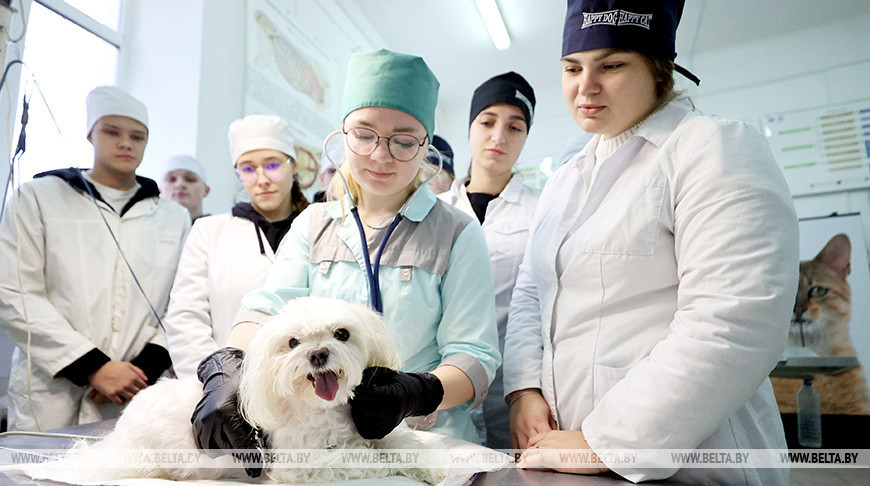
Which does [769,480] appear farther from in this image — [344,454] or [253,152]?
[253,152]

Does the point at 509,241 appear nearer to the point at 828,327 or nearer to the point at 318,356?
the point at 318,356

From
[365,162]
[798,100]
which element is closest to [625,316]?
[365,162]

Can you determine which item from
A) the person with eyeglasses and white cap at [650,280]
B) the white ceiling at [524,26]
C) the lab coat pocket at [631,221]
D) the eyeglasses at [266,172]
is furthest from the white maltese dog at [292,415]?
the white ceiling at [524,26]

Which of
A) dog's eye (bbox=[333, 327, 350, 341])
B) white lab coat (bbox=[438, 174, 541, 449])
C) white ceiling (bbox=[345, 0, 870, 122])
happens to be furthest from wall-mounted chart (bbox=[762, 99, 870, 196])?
dog's eye (bbox=[333, 327, 350, 341])

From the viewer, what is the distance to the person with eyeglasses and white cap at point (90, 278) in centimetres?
175

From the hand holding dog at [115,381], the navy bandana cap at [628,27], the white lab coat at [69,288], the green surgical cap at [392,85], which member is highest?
the navy bandana cap at [628,27]

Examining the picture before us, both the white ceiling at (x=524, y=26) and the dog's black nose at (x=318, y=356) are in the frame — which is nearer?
the dog's black nose at (x=318, y=356)

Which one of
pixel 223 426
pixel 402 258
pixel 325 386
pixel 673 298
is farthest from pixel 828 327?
pixel 223 426

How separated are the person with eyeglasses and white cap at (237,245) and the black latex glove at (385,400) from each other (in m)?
1.22

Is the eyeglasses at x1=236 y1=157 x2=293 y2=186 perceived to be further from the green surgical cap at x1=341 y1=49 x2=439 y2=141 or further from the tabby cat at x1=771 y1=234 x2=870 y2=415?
the tabby cat at x1=771 y1=234 x2=870 y2=415

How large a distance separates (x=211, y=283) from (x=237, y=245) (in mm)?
195

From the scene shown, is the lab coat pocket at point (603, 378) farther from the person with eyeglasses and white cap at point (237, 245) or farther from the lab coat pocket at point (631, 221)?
the person with eyeglasses and white cap at point (237, 245)

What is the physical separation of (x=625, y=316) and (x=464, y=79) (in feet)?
18.2

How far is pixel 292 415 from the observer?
841mm
